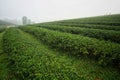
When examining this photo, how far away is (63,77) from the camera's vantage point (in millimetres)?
3662

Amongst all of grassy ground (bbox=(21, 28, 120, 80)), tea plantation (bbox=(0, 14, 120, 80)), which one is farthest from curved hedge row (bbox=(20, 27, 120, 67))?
grassy ground (bbox=(21, 28, 120, 80))

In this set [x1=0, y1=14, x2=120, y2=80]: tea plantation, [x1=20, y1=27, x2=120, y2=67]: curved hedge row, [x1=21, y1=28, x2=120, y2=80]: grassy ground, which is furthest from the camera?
[x1=20, y1=27, x2=120, y2=67]: curved hedge row

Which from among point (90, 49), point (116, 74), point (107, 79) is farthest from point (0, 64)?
point (116, 74)

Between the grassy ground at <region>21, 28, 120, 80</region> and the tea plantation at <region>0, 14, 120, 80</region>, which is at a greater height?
the tea plantation at <region>0, 14, 120, 80</region>

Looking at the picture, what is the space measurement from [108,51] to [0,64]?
7254mm

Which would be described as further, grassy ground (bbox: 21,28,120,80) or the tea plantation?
grassy ground (bbox: 21,28,120,80)

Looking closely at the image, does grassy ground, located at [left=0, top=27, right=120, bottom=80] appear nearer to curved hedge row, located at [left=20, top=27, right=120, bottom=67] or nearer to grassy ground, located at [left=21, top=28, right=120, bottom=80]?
grassy ground, located at [left=21, top=28, right=120, bottom=80]

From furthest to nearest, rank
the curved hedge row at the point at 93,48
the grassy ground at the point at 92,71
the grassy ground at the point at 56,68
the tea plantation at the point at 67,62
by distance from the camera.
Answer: the curved hedge row at the point at 93,48
the grassy ground at the point at 92,71
the tea plantation at the point at 67,62
the grassy ground at the point at 56,68

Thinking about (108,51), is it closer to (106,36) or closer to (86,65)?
(86,65)

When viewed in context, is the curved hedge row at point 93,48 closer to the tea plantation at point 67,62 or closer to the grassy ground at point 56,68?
the tea plantation at point 67,62

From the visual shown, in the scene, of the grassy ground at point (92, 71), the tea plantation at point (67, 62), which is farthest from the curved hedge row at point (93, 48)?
the grassy ground at point (92, 71)

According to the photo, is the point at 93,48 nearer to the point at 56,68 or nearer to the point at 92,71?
the point at 92,71

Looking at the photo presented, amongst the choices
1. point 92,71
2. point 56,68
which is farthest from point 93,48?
point 56,68

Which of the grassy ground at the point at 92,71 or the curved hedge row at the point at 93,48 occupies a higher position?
the curved hedge row at the point at 93,48
